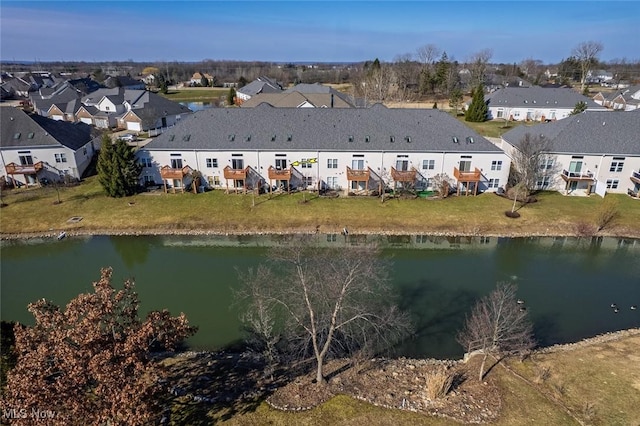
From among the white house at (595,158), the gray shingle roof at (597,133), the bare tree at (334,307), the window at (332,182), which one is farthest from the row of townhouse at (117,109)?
the white house at (595,158)

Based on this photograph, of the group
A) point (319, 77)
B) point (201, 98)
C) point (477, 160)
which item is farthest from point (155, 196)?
point (319, 77)

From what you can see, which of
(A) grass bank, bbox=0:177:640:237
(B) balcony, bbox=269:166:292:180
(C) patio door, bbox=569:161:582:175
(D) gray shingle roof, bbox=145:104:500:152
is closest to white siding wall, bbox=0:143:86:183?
(A) grass bank, bbox=0:177:640:237

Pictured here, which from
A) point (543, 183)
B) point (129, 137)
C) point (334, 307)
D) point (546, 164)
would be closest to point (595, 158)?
point (546, 164)

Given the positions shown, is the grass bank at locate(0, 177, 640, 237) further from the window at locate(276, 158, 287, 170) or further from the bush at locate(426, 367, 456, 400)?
the bush at locate(426, 367, 456, 400)

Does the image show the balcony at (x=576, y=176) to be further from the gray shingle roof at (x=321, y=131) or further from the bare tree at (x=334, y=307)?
the bare tree at (x=334, y=307)

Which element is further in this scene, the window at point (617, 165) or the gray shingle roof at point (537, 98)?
the gray shingle roof at point (537, 98)
